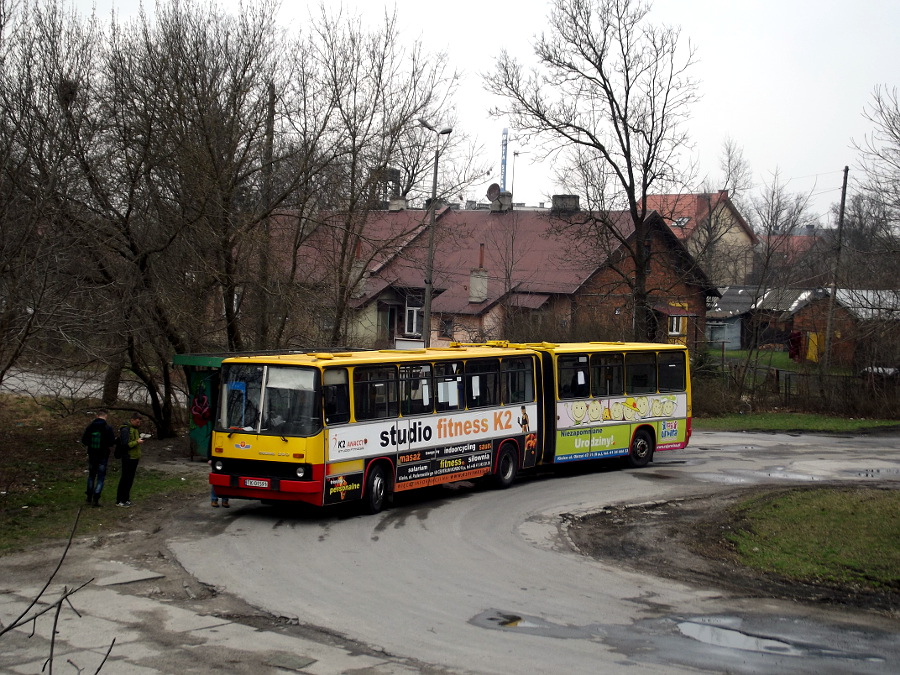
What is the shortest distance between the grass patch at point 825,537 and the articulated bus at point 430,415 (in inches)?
198

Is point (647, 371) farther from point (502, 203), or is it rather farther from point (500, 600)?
point (502, 203)

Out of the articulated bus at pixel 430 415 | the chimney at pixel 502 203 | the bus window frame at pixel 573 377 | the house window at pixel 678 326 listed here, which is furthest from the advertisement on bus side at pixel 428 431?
the house window at pixel 678 326

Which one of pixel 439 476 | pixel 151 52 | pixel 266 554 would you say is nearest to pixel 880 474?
pixel 439 476

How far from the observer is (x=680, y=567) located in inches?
534

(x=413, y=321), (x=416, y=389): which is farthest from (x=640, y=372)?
(x=413, y=321)

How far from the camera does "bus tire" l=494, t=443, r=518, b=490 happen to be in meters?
20.4

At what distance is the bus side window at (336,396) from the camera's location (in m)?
16.2

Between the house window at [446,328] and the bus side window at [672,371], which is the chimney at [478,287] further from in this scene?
the bus side window at [672,371]

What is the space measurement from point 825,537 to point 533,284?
34655mm

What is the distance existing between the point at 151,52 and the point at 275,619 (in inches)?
640

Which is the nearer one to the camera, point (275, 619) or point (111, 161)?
point (275, 619)

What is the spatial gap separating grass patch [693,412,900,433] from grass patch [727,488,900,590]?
15.5 meters

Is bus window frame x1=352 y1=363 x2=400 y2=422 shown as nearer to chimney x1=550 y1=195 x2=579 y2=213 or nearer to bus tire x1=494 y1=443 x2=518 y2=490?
bus tire x1=494 y1=443 x2=518 y2=490

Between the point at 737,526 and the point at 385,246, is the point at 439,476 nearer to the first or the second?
the point at 737,526
